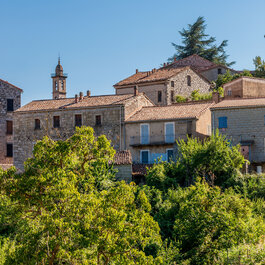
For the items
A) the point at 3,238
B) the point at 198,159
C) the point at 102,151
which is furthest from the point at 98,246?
the point at 198,159

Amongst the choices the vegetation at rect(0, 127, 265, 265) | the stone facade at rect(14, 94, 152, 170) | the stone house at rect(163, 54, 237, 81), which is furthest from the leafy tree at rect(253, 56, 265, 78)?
the vegetation at rect(0, 127, 265, 265)

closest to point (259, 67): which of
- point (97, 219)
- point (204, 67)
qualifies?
point (204, 67)

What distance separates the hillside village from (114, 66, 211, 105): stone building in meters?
5.58

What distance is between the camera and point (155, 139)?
3838cm

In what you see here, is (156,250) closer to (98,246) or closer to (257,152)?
(98,246)

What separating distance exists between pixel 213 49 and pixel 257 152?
1398 inches

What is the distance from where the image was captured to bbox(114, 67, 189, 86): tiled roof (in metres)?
51.8

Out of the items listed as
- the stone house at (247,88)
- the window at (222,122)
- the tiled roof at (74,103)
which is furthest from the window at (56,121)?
the stone house at (247,88)

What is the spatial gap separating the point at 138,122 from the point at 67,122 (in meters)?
6.31

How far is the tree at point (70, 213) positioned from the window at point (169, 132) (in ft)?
65.2

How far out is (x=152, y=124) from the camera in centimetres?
3884

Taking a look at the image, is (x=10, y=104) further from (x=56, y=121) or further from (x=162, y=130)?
(x=162, y=130)

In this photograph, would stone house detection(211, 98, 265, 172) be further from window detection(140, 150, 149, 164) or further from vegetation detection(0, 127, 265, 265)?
vegetation detection(0, 127, 265, 265)

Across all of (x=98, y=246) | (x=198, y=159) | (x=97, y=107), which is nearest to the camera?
(x=98, y=246)
